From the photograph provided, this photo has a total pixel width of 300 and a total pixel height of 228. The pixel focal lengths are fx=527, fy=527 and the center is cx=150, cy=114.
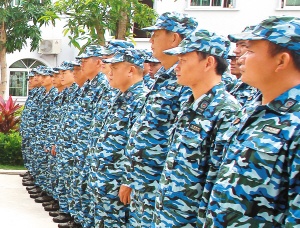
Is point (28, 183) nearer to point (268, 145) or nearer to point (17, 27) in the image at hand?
point (17, 27)

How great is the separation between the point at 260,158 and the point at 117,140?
2231mm

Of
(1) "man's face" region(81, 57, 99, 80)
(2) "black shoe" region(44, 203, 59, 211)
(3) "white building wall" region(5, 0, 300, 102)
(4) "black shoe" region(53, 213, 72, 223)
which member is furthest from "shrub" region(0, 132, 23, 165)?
(3) "white building wall" region(5, 0, 300, 102)

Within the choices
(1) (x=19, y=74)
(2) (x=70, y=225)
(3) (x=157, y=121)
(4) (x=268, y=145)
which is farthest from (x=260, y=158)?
(1) (x=19, y=74)

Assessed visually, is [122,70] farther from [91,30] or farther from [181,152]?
[91,30]

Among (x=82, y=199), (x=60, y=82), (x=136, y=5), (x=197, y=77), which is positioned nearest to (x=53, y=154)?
(x=60, y=82)

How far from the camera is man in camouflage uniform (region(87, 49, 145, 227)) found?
397 centimetres

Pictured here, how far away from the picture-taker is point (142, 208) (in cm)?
333

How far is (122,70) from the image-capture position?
157 inches

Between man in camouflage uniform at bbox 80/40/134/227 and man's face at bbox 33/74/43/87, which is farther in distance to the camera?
Answer: man's face at bbox 33/74/43/87

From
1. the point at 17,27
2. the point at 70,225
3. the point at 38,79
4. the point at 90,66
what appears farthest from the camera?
the point at 17,27

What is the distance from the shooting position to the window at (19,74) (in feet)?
55.8

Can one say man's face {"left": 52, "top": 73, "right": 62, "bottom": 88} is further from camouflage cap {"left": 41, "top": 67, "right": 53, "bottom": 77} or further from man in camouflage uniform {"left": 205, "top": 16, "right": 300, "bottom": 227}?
man in camouflage uniform {"left": 205, "top": 16, "right": 300, "bottom": 227}

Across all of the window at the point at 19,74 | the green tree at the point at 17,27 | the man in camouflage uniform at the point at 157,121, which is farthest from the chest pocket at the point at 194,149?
the window at the point at 19,74

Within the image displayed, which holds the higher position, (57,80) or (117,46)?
(117,46)
